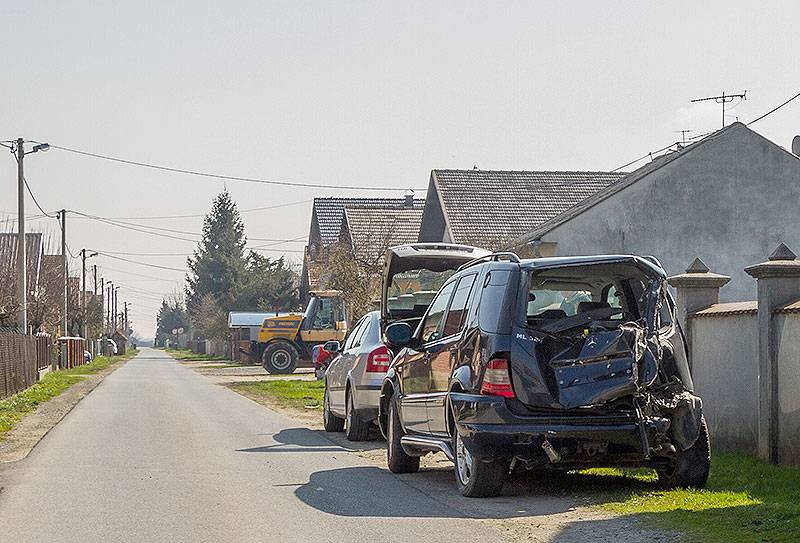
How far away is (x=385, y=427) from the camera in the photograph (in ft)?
43.3

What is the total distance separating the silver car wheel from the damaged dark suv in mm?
12

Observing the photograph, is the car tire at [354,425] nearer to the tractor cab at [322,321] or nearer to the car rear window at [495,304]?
the car rear window at [495,304]

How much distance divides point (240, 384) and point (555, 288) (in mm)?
29065

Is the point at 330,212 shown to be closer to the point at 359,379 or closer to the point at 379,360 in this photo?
the point at 359,379

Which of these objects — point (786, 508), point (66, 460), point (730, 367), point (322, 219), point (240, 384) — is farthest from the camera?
point (322, 219)

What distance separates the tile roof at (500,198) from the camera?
37844mm

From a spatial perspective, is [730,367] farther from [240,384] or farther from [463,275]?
[240,384]

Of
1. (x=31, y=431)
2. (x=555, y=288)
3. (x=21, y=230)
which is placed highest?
(x=21, y=230)

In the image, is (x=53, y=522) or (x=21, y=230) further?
(x=21, y=230)

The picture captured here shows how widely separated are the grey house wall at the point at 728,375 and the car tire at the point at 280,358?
32.7 m

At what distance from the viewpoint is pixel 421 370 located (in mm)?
11664

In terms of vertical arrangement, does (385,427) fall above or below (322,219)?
below

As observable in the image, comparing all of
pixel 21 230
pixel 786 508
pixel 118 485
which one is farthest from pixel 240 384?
pixel 786 508

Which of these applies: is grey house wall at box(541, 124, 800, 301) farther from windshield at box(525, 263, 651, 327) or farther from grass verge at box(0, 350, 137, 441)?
windshield at box(525, 263, 651, 327)
